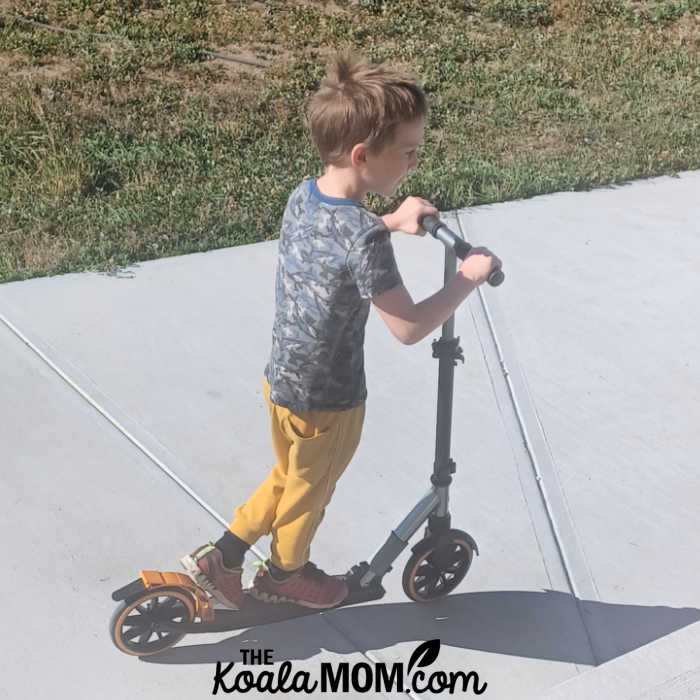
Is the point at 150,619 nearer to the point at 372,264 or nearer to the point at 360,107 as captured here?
the point at 372,264

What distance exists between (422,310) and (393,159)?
343 millimetres

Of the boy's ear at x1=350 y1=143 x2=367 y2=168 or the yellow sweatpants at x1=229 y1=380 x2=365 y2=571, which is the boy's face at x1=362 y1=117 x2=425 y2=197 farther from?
the yellow sweatpants at x1=229 y1=380 x2=365 y2=571

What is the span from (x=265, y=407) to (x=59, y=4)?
571 centimetres

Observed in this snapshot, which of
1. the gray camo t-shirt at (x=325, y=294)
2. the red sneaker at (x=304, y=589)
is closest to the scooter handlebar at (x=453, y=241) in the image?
the gray camo t-shirt at (x=325, y=294)

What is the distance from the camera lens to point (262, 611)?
309 centimetres

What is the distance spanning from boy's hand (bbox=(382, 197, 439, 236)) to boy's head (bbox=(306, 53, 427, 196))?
17 cm

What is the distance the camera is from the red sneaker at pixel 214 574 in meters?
2.98

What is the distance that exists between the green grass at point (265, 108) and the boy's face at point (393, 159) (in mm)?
2728

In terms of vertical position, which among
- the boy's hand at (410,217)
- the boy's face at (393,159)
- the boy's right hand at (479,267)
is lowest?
the boy's right hand at (479,267)

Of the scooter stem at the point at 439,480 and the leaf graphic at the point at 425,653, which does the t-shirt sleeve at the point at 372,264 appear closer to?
the scooter stem at the point at 439,480

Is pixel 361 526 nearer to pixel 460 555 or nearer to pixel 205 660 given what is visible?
pixel 460 555

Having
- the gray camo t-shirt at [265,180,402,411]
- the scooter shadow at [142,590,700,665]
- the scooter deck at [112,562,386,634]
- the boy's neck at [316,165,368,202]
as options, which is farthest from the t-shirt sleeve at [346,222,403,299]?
the scooter shadow at [142,590,700,665]

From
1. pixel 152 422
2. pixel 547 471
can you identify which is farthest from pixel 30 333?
pixel 547 471

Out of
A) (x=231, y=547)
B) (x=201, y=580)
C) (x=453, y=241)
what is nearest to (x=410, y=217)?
(x=453, y=241)
